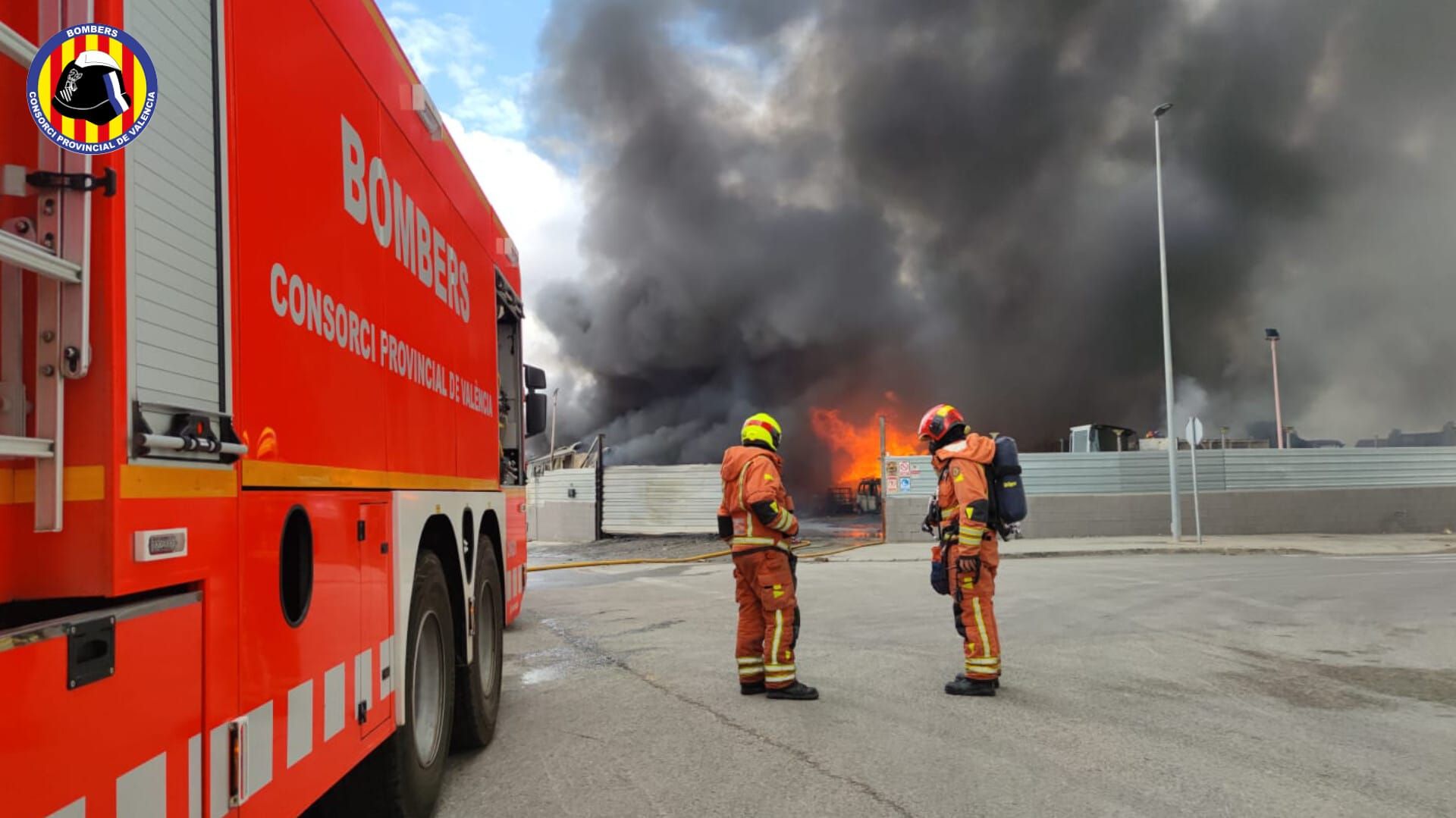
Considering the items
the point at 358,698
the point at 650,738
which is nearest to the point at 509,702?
the point at 650,738

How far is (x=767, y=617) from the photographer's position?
19.4 feet

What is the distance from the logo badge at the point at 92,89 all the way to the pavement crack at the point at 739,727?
130 inches

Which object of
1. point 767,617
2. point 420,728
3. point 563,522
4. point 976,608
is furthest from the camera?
point 563,522

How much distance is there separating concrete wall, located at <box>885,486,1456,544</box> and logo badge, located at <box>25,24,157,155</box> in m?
19.0

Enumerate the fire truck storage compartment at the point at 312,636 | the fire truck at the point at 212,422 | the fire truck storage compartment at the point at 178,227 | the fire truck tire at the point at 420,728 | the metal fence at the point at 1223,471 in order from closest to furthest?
the fire truck at the point at 212,422 → the fire truck storage compartment at the point at 178,227 → the fire truck storage compartment at the point at 312,636 → the fire truck tire at the point at 420,728 → the metal fence at the point at 1223,471

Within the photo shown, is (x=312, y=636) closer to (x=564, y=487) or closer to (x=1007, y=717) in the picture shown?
(x=1007, y=717)

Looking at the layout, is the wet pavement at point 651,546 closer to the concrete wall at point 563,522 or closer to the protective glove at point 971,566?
the concrete wall at point 563,522

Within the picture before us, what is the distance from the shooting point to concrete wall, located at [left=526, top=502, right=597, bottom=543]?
23.1 meters

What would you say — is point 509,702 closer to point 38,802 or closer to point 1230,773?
point 1230,773

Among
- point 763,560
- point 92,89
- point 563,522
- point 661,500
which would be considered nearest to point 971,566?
point 763,560

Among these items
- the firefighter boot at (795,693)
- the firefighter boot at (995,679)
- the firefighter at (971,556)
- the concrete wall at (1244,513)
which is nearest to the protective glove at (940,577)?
the firefighter at (971,556)

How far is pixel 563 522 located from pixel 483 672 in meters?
19.0

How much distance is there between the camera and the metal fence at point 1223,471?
20219 millimetres

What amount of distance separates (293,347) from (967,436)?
177 inches
